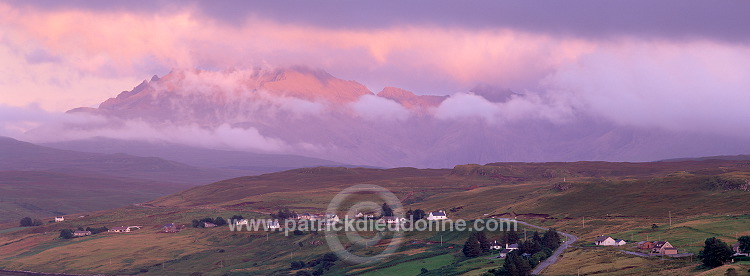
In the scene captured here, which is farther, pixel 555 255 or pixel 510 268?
pixel 555 255

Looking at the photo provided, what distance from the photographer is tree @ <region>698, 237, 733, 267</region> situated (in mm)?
95000

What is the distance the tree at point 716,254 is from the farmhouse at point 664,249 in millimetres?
13219

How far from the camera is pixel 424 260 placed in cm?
13950

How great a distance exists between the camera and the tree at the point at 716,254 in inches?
3740

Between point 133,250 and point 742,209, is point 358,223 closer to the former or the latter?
point 133,250

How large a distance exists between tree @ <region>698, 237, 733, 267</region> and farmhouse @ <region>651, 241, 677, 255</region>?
43.4 ft

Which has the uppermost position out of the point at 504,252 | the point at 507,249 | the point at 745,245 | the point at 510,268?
the point at 745,245

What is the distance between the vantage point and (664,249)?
111312 mm

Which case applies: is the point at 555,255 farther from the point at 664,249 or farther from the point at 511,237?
the point at 511,237

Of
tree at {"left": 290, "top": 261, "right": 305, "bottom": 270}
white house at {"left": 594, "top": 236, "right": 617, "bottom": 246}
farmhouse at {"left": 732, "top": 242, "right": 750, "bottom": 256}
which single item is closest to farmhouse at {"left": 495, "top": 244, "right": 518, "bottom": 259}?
white house at {"left": 594, "top": 236, "right": 617, "bottom": 246}

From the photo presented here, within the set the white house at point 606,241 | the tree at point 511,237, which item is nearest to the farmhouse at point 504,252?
the tree at point 511,237

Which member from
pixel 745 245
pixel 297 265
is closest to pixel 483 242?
pixel 297 265

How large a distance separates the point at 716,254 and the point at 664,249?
16.3 meters

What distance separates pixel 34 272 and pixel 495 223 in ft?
314
